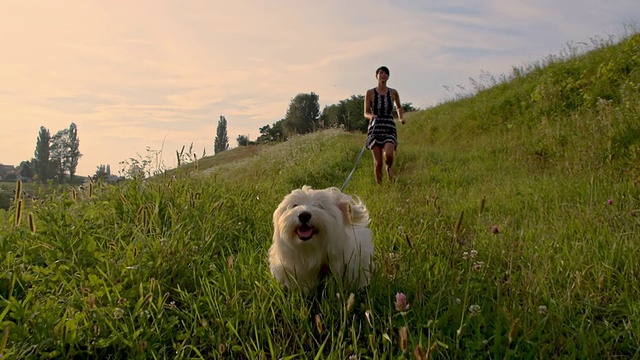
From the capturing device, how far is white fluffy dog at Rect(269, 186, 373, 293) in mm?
3504

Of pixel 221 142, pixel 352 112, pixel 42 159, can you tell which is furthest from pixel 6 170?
pixel 352 112

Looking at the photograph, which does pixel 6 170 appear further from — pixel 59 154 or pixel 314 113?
pixel 314 113

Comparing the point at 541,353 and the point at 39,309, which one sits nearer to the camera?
the point at 541,353

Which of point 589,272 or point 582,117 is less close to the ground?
point 582,117

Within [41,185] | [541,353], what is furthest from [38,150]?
[541,353]

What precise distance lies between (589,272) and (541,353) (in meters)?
1.38

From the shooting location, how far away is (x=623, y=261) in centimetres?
378

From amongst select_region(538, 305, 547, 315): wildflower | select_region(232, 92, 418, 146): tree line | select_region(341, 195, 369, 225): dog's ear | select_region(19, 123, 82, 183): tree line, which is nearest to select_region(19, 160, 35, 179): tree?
select_region(19, 123, 82, 183): tree line

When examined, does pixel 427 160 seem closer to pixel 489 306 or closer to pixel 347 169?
pixel 347 169

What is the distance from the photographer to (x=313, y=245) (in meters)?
3.55

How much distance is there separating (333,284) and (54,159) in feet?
15.7

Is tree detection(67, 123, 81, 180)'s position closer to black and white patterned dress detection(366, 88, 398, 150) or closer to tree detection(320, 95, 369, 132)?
black and white patterned dress detection(366, 88, 398, 150)

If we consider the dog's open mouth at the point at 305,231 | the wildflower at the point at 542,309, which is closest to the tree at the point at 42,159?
the dog's open mouth at the point at 305,231

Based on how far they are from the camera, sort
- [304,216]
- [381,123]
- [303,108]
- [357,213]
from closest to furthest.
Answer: [304,216]
[357,213]
[381,123]
[303,108]
